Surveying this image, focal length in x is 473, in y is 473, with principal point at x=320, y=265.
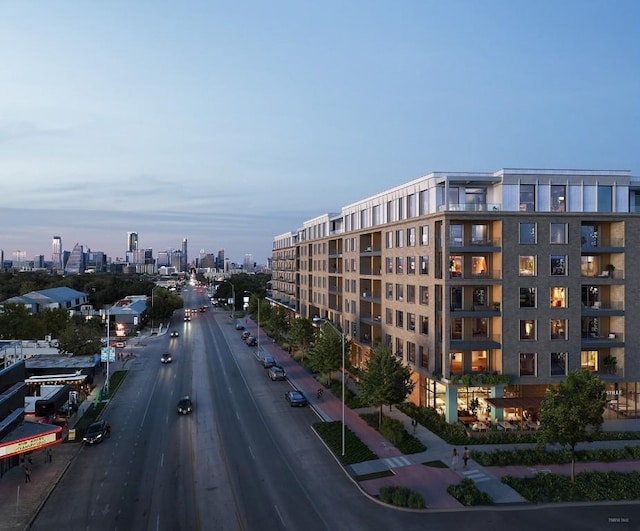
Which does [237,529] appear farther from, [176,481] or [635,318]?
[635,318]

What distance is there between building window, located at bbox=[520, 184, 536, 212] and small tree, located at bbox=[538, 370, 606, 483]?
1648 centimetres

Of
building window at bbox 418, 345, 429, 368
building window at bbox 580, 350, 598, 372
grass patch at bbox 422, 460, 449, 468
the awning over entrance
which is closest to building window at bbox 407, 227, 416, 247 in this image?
building window at bbox 418, 345, 429, 368

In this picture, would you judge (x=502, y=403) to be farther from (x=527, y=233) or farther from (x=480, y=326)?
(x=527, y=233)

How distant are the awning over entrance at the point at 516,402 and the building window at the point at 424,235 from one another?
1457cm

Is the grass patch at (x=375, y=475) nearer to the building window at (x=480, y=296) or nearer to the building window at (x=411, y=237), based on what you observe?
the building window at (x=480, y=296)

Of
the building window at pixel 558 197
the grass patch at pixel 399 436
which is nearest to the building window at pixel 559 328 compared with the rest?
the building window at pixel 558 197

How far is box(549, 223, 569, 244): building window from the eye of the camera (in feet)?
133

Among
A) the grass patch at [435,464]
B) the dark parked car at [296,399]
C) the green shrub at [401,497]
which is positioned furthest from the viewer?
the dark parked car at [296,399]

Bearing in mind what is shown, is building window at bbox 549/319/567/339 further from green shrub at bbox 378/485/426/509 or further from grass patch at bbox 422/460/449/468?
green shrub at bbox 378/485/426/509

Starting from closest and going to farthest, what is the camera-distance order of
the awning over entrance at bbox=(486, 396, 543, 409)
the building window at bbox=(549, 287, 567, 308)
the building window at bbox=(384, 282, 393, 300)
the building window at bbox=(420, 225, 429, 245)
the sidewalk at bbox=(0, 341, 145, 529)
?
the sidewalk at bbox=(0, 341, 145, 529) < the awning over entrance at bbox=(486, 396, 543, 409) < the building window at bbox=(549, 287, 567, 308) < the building window at bbox=(420, 225, 429, 245) < the building window at bbox=(384, 282, 393, 300)

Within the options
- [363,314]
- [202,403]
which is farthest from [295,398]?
[363,314]

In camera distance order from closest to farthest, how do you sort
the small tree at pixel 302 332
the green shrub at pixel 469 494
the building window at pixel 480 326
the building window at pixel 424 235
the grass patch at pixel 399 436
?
the green shrub at pixel 469 494
the grass patch at pixel 399 436
the building window at pixel 480 326
the building window at pixel 424 235
the small tree at pixel 302 332

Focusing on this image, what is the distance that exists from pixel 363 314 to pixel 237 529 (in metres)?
39.7

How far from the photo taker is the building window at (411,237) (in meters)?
45.7
